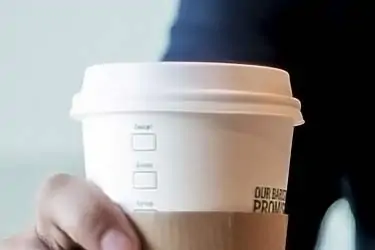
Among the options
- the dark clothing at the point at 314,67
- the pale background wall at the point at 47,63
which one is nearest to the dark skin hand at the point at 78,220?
the dark clothing at the point at 314,67

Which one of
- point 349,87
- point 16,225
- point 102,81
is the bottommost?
point 16,225

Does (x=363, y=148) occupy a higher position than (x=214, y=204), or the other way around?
(x=214, y=204)

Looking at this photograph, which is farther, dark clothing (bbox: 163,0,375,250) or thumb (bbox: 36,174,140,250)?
dark clothing (bbox: 163,0,375,250)

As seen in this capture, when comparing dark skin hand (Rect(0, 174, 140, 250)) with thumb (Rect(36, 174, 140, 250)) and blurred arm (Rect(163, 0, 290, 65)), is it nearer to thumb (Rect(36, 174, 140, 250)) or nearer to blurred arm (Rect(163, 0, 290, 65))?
thumb (Rect(36, 174, 140, 250))

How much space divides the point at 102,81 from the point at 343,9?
16.8 inches

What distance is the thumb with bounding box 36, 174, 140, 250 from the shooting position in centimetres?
43

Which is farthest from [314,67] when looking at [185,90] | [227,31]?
[185,90]

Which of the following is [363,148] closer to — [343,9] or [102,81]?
[343,9]

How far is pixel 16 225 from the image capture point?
3.89 feet

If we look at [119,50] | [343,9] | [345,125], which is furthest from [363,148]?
[119,50]

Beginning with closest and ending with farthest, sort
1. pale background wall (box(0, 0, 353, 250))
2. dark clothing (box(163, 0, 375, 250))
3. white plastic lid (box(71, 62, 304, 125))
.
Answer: white plastic lid (box(71, 62, 304, 125)) < dark clothing (box(163, 0, 375, 250)) < pale background wall (box(0, 0, 353, 250))

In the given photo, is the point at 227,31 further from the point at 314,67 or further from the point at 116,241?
the point at 116,241

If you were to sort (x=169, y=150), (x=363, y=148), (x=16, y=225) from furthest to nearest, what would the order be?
1. (x=16, y=225)
2. (x=363, y=148)
3. (x=169, y=150)

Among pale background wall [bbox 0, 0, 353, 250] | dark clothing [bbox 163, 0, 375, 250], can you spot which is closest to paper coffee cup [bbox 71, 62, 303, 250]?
dark clothing [bbox 163, 0, 375, 250]
